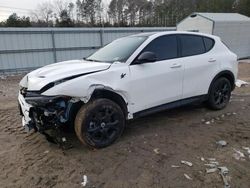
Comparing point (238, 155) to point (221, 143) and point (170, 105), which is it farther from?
point (170, 105)

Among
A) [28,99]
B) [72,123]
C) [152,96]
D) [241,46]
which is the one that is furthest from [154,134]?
[241,46]

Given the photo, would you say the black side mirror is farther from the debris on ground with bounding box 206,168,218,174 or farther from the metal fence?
the metal fence

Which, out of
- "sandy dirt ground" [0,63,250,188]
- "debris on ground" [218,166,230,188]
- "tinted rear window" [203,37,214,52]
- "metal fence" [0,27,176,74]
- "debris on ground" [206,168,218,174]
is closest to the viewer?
"debris on ground" [218,166,230,188]

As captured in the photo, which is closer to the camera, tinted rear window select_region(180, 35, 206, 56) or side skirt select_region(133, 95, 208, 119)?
side skirt select_region(133, 95, 208, 119)

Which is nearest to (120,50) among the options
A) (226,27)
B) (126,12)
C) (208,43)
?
(208,43)

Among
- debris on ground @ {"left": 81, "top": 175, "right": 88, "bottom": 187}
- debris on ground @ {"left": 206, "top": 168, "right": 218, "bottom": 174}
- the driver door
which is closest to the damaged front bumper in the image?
debris on ground @ {"left": 81, "top": 175, "right": 88, "bottom": 187}

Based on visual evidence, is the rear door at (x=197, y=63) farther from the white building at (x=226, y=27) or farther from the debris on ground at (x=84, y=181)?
the white building at (x=226, y=27)

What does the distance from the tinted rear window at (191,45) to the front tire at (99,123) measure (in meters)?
1.81

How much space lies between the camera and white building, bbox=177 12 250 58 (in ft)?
50.4

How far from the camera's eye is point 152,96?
4.08 metres

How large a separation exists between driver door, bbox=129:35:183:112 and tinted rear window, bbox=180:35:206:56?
0.19m

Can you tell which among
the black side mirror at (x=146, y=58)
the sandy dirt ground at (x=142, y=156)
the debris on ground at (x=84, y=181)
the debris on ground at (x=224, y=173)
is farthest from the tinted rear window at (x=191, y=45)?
the debris on ground at (x=84, y=181)

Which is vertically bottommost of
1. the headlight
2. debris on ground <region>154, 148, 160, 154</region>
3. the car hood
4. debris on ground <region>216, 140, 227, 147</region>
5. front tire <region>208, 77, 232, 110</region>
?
debris on ground <region>216, 140, 227, 147</region>

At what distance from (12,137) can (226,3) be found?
32948 mm
